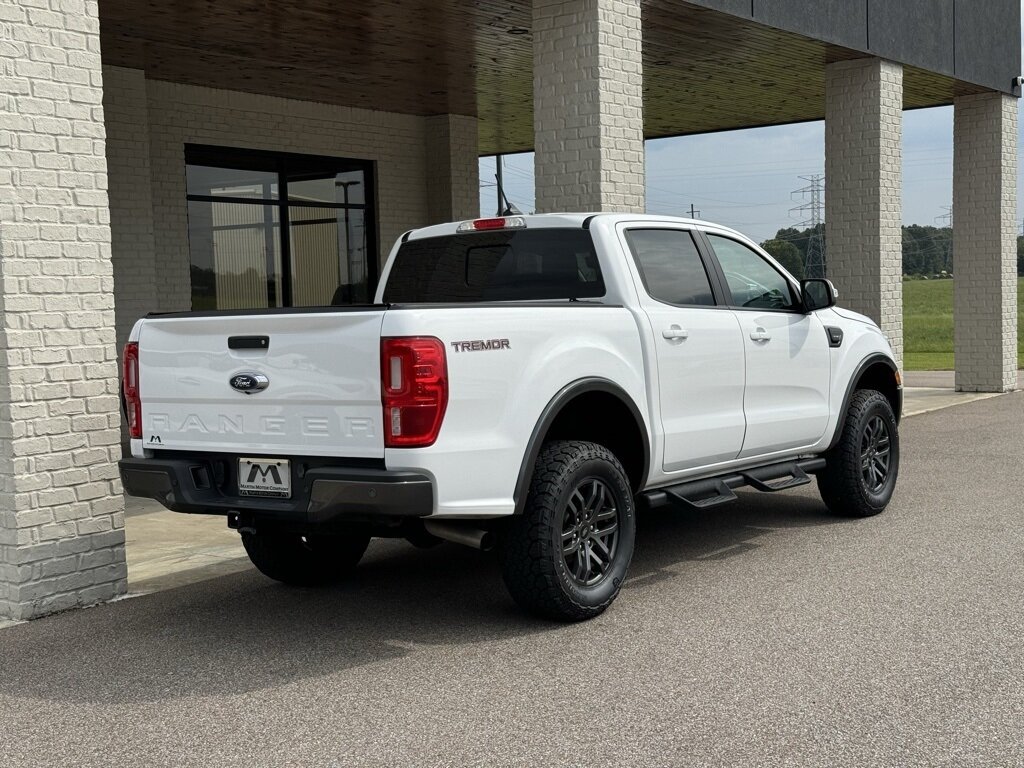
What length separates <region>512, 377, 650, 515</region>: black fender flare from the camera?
5.55 metres

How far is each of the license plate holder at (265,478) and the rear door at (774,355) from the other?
2.93 m

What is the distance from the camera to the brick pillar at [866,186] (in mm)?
15719

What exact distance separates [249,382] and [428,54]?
9.37m

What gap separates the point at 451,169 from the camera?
18.4m

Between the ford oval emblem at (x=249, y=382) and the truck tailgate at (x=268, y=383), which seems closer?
the truck tailgate at (x=268, y=383)

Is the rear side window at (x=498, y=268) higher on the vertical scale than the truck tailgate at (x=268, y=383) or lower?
higher

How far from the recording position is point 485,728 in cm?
448

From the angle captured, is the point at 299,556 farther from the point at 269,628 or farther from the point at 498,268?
the point at 498,268

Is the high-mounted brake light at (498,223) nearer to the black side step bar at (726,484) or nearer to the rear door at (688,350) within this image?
the rear door at (688,350)

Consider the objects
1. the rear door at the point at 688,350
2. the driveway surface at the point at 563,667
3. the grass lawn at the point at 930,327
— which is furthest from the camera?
the grass lawn at the point at 930,327

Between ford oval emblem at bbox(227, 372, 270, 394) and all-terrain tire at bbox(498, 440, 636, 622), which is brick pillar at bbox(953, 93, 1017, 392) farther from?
ford oval emblem at bbox(227, 372, 270, 394)

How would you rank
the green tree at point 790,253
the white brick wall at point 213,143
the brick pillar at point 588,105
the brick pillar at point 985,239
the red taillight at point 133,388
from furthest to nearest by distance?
1. the green tree at point 790,253
2. the brick pillar at point 985,239
3. the white brick wall at point 213,143
4. the brick pillar at point 588,105
5. the red taillight at point 133,388

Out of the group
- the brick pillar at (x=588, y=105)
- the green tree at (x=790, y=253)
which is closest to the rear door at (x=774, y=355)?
the brick pillar at (x=588, y=105)

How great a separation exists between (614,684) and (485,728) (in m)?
0.69
